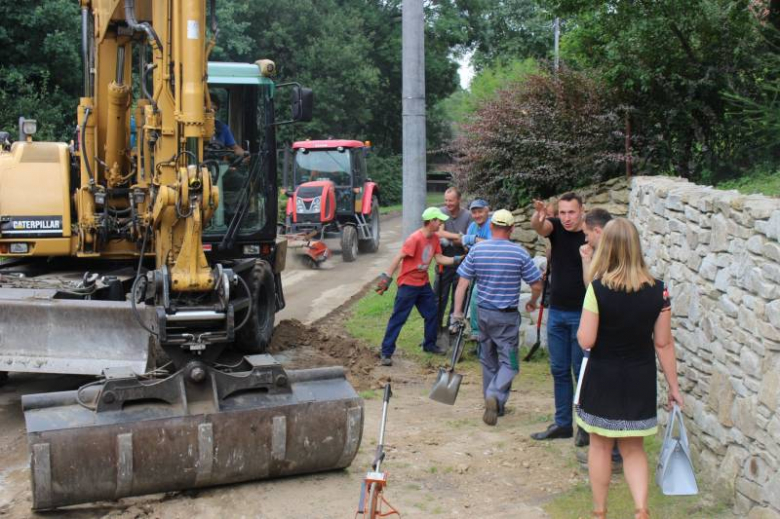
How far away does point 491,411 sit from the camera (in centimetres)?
780

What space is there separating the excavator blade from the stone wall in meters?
4.21

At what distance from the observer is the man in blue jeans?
7.09m

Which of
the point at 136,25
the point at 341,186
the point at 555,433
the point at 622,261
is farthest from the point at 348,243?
the point at 622,261

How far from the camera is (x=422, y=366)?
1018 centimetres

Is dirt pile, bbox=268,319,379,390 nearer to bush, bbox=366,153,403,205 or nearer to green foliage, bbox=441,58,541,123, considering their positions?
green foliage, bbox=441,58,541,123

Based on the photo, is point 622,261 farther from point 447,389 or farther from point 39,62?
point 39,62

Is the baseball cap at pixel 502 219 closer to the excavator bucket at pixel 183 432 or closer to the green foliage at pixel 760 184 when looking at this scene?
the green foliage at pixel 760 184

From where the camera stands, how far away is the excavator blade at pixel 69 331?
772cm

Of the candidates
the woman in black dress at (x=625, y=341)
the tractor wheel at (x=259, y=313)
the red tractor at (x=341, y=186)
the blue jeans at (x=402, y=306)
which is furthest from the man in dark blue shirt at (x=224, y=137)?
the red tractor at (x=341, y=186)

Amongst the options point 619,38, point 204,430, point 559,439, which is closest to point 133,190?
point 204,430

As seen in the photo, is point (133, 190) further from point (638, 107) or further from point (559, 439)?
point (638, 107)

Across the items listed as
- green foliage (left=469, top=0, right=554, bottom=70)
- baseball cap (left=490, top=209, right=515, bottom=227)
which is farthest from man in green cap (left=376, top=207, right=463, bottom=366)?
green foliage (left=469, top=0, right=554, bottom=70)

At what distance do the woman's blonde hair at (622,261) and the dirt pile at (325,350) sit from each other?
14.2ft

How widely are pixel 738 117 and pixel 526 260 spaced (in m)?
3.71
